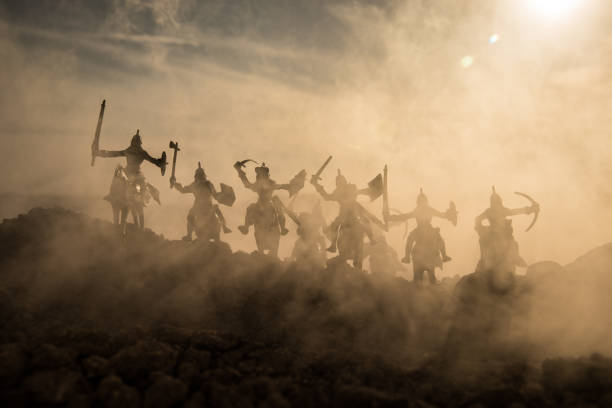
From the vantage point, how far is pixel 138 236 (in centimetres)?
1616

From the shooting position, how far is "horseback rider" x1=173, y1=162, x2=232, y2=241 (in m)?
15.5

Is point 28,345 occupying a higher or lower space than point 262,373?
higher

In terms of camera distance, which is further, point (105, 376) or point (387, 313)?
point (387, 313)

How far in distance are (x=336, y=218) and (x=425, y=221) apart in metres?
3.24

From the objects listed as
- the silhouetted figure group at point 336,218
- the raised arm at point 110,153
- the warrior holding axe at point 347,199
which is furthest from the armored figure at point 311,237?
the raised arm at point 110,153

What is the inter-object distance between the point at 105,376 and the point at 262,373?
2.12m

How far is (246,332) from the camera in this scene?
9.75 meters

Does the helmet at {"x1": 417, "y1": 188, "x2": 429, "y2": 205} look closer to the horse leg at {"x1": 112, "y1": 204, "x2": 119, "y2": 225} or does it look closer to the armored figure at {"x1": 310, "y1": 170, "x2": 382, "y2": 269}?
the armored figure at {"x1": 310, "y1": 170, "x2": 382, "y2": 269}

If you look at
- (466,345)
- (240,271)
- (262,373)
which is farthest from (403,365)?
(240,271)

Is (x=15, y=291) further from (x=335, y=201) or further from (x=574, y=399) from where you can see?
(x=574, y=399)

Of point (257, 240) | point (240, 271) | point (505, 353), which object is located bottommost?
point (505, 353)

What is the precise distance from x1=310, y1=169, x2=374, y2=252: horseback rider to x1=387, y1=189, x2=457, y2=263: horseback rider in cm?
146

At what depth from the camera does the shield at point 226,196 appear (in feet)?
51.3

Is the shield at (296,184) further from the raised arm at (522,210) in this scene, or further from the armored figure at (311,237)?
the raised arm at (522,210)
